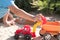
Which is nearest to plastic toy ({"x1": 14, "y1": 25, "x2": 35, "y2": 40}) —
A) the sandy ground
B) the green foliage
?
the sandy ground

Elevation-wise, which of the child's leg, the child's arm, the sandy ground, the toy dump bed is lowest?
the sandy ground

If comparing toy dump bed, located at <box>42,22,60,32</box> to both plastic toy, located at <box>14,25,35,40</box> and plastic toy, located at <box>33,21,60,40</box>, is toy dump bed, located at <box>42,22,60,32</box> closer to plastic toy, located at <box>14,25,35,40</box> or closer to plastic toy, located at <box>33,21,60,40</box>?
plastic toy, located at <box>33,21,60,40</box>

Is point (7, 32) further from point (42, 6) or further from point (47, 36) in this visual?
point (42, 6)

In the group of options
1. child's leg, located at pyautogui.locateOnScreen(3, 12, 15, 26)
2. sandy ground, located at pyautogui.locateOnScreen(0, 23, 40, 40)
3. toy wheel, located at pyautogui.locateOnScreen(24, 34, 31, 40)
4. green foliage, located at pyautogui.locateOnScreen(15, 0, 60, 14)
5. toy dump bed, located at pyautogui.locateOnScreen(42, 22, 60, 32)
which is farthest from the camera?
green foliage, located at pyautogui.locateOnScreen(15, 0, 60, 14)

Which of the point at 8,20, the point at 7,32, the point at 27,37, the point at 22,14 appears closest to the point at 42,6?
the point at 8,20

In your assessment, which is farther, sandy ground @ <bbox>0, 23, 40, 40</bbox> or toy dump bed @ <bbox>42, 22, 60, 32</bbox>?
sandy ground @ <bbox>0, 23, 40, 40</bbox>

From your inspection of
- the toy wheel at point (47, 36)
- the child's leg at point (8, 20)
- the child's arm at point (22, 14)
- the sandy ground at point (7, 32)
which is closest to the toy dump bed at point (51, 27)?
the toy wheel at point (47, 36)

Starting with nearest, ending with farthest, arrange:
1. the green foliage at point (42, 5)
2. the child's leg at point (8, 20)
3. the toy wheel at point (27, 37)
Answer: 1. the toy wheel at point (27, 37)
2. the child's leg at point (8, 20)
3. the green foliage at point (42, 5)

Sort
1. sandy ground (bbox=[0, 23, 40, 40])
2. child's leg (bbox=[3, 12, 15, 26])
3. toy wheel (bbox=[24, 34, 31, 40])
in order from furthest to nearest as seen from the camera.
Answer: child's leg (bbox=[3, 12, 15, 26]) → sandy ground (bbox=[0, 23, 40, 40]) → toy wheel (bbox=[24, 34, 31, 40])

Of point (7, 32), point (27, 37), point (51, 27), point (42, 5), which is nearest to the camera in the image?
point (51, 27)

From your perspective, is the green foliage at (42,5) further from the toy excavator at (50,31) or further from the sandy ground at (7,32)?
the toy excavator at (50,31)

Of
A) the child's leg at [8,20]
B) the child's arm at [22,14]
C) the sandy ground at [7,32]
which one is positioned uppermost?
the child's arm at [22,14]

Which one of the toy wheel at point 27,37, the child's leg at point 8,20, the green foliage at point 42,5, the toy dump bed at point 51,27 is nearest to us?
the toy dump bed at point 51,27

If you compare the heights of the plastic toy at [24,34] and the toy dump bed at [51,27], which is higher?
the toy dump bed at [51,27]
